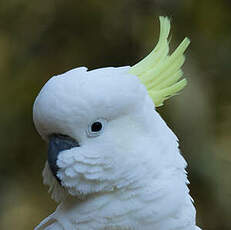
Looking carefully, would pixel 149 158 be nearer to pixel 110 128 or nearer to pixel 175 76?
pixel 110 128

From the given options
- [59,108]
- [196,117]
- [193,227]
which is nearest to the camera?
[59,108]

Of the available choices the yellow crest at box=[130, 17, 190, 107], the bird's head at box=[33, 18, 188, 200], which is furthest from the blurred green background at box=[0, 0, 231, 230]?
the bird's head at box=[33, 18, 188, 200]

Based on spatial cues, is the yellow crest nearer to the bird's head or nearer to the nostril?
the bird's head

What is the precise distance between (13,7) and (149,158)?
2.20 meters

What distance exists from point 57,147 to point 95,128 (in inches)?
4.3

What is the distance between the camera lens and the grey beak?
1294mm

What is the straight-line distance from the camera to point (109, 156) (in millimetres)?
1281

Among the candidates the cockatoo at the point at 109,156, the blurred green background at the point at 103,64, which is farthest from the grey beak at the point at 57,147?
the blurred green background at the point at 103,64

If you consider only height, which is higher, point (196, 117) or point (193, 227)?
point (196, 117)

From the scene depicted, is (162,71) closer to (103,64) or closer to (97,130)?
(97,130)

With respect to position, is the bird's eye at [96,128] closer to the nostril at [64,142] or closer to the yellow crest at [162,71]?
the nostril at [64,142]

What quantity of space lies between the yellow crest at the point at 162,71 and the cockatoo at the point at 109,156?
4 cm

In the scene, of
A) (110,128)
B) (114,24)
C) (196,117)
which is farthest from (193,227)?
(114,24)

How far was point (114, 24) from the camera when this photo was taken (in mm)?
3289
